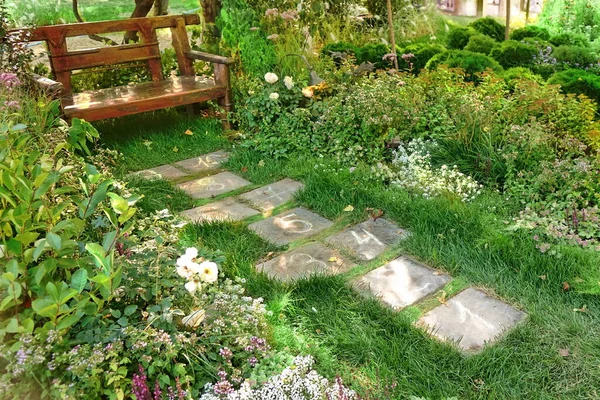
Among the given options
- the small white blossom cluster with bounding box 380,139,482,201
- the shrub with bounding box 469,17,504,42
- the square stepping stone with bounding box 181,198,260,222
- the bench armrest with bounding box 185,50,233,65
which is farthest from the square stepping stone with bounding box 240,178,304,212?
the shrub with bounding box 469,17,504,42

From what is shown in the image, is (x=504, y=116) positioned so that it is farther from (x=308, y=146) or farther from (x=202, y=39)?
(x=202, y=39)

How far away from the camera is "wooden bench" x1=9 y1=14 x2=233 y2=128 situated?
5.14 meters

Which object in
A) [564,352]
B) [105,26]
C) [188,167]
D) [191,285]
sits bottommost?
[564,352]

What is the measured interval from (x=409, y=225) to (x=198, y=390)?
6.32ft

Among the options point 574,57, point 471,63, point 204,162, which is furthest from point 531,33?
point 204,162

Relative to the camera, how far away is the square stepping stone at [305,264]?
3.30 meters

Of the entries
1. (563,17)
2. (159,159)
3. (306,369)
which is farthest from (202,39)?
(306,369)

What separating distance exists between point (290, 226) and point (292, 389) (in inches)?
66.9

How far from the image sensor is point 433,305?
9.82 ft

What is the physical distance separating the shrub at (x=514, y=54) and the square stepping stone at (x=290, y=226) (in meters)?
3.33

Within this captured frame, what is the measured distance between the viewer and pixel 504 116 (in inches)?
178

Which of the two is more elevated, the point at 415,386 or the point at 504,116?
the point at 504,116

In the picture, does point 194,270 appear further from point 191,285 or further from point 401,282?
point 401,282

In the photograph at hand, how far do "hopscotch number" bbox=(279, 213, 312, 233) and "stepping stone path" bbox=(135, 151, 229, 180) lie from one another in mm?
1214
